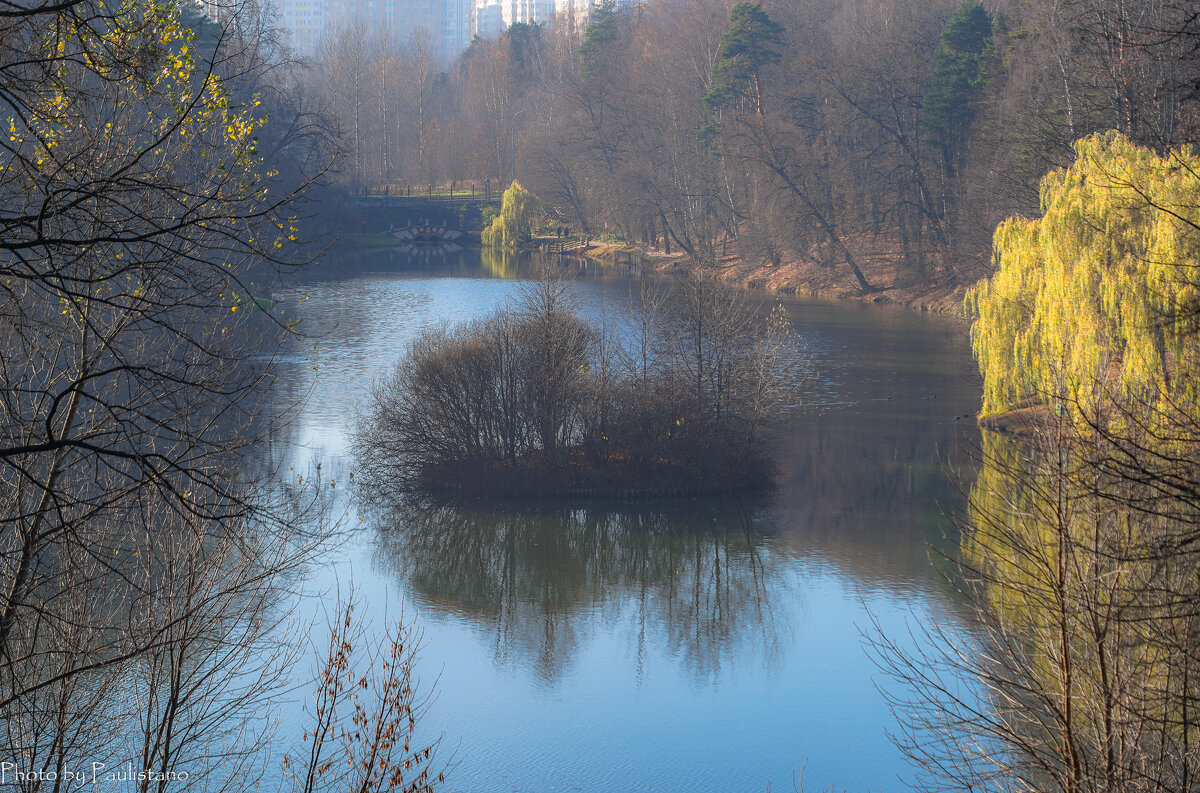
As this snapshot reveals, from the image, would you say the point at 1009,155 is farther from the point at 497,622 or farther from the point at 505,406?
the point at 497,622

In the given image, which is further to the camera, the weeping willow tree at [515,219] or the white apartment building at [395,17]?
the white apartment building at [395,17]

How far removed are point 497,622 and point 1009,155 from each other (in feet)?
83.1

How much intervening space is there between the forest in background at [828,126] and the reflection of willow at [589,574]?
37.9 ft

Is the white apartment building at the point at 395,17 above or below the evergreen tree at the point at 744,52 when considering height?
above

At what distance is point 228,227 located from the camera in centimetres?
523

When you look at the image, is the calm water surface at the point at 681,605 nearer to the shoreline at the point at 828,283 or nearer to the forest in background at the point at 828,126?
the forest in background at the point at 828,126

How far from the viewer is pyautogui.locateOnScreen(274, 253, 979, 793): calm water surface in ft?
42.4

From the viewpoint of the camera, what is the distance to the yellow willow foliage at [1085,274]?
64.1 feet

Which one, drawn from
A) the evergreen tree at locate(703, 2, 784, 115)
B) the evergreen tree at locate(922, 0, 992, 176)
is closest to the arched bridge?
the evergreen tree at locate(703, 2, 784, 115)

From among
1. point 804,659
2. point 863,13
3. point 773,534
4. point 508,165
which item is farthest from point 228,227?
point 508,165

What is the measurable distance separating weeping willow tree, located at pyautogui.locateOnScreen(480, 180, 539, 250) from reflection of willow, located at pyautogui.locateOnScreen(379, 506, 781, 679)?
4786 cm

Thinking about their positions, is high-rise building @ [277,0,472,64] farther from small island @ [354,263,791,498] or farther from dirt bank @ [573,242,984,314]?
small island @ [354,263,791,498]

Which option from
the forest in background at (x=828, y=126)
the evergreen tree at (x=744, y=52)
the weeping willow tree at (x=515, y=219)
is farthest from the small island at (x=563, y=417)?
the weeping willow tree at (x=515, y=219)

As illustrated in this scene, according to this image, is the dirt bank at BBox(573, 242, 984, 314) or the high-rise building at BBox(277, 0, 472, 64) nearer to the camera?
the dirt bank at BBox(573, 242, 984, 314)
